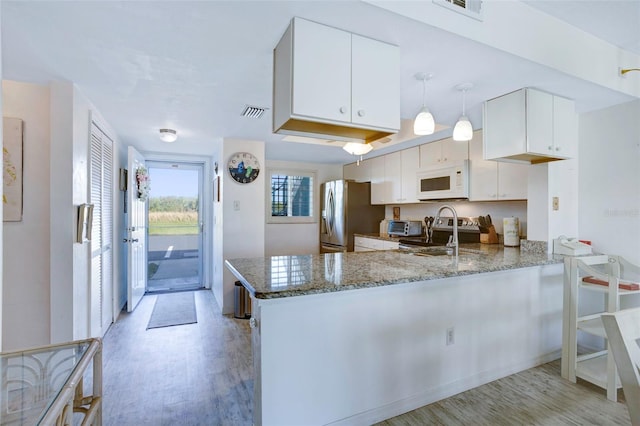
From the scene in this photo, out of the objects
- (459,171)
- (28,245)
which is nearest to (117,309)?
(28,245)

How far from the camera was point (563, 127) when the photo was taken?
96.9 inches

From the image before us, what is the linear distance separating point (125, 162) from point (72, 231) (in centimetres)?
236

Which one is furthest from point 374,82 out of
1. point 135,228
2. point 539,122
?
point 135,228

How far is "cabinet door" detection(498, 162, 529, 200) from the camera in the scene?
2985mm

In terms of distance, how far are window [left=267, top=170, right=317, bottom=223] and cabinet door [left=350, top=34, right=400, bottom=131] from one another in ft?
12.3

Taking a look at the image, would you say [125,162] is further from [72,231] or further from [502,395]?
[502,395]

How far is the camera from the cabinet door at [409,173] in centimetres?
418

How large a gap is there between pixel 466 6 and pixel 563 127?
152cm

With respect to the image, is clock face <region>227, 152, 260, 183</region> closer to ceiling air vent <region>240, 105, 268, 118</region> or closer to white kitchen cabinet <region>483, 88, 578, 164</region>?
ceiling air vent <region>240, 105, 268, 118</region>

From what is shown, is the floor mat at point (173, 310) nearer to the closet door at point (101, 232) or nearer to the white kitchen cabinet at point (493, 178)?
the closet door at point (101, 232)

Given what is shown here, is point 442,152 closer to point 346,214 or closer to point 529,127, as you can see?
point 529,127

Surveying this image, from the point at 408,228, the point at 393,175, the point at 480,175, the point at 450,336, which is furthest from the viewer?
the point at 393,175

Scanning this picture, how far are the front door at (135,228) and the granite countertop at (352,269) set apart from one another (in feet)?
7.39

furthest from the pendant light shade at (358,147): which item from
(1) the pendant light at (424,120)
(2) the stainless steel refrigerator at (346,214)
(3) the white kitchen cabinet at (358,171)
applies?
(3) the white kitchen cabinet at (358,171)
